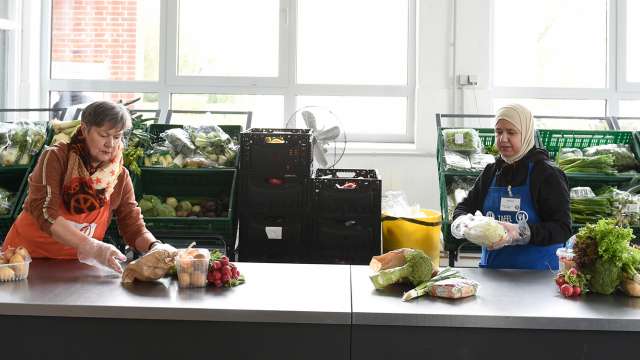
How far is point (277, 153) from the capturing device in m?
5.13

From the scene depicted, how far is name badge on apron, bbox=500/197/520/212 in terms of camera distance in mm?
3348

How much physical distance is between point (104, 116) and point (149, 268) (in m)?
0.71

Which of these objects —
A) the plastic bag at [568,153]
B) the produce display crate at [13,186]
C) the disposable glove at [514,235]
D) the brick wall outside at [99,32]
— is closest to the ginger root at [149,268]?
the disposable glove at [514,235]

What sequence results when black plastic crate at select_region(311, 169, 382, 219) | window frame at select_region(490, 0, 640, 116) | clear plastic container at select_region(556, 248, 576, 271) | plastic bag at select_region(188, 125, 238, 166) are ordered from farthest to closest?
window frame at select_region(490, 0, 640, 116) → plastic bag at select_region(188, 125, 238, 166) → black plastic crate at select_region(311, 169, 382, 219) → clear plastic container at select_region(556, 248, 576, 271)

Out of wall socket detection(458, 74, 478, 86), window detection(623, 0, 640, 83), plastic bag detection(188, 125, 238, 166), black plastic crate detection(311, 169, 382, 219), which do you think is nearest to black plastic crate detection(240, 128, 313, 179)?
A: black plastic crate detection(311, 169, 382, 219)

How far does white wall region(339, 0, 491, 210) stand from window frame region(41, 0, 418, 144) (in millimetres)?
233

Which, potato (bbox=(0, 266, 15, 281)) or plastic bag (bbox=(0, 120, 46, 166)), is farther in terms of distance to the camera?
plastic bag (bbox=(0, 120, 46, 166))

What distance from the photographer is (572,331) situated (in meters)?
2.25

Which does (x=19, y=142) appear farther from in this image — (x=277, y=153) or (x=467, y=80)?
(x=467, y=80)

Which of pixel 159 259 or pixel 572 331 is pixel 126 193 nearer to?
pixel 159 259

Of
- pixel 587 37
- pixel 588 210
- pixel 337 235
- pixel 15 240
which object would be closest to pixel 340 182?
pixel 337 235

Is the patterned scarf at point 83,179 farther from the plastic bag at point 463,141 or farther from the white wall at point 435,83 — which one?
the white wall at point 435,83

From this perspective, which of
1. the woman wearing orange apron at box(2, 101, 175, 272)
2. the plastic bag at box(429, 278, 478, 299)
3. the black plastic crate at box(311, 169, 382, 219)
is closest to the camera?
the plastic bag at box(429, 278, 478, 299)

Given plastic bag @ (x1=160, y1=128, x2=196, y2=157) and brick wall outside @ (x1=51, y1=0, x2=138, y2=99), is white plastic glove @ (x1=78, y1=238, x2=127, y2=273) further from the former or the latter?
brick wall outside @ (x1=51, y1=0, x2=138, y2=99)
